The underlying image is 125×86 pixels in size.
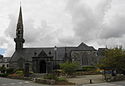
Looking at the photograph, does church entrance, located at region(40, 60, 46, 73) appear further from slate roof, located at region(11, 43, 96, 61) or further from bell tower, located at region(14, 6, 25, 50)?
bell tower, located at region(14, 6, 25, 50)

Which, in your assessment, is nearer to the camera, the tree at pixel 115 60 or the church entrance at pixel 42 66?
the tree at pixel 115 60

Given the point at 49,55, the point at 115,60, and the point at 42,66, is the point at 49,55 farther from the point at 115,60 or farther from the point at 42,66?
the point at 115,60

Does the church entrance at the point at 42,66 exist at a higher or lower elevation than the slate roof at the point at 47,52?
lower

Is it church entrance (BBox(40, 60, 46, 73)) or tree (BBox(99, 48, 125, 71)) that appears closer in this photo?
tree (BBox(99, 48, 125, 71))

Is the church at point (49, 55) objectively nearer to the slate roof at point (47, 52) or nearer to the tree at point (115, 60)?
the slate roof at point (47, 52)

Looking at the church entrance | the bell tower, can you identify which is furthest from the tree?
the bell tower

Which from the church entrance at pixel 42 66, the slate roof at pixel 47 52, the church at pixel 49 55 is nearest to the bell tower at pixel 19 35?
the church at pixel 49 55

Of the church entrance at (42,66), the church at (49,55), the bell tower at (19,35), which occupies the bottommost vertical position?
the church entrance at (42,66)

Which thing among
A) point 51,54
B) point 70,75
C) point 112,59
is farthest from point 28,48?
point 112,59

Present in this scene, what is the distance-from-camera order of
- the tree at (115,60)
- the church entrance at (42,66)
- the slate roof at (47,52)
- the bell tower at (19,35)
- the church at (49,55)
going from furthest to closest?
the bell tower at (19,35) < the slate roof at (47,52) < the church at (49,55) < the church entrance at (42,66) < the tree at (115,60)

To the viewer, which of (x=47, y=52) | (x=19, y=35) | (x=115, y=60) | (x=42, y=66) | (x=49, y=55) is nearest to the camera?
(x=115, y=60)

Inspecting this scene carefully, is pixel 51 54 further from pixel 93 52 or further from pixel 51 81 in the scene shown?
pixel 51 81

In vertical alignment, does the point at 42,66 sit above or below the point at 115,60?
below

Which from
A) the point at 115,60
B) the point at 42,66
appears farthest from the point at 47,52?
the point at 115,60
